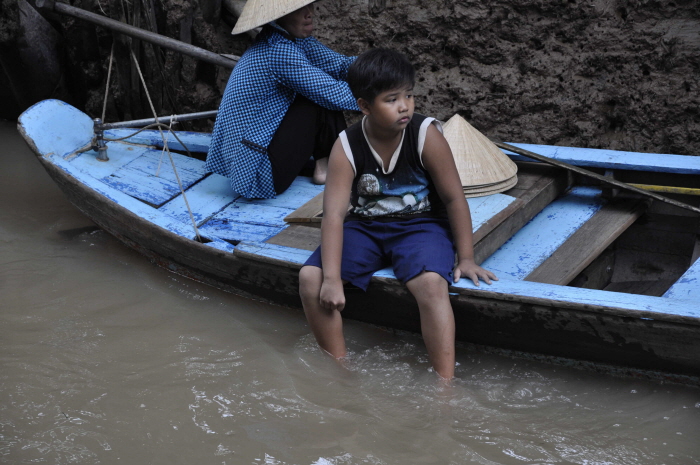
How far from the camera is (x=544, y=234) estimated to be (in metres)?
2.79

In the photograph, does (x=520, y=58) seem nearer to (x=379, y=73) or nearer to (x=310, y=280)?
(x=379, y=73)

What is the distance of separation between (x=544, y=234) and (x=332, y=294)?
103 centimetres

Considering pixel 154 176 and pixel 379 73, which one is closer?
pixel 379 73

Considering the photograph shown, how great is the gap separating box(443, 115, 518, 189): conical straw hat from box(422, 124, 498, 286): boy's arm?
1.74 ft

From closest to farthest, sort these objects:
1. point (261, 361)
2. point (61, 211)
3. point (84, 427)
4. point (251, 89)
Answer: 1. point (84, 427)
2. point (261, 361)
3. point (251, 89)
4. point (61, 211)

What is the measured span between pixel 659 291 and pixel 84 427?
7.12 ft

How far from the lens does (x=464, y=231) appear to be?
2.28m

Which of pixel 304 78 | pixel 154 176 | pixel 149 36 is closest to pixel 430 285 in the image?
pixel 304 78

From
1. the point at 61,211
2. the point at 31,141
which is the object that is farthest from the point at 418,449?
the point at 61,211

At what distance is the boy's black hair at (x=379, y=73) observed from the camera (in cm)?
209

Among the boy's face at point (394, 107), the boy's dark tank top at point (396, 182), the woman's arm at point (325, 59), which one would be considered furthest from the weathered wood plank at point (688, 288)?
the woman's arm at point (325, 59)

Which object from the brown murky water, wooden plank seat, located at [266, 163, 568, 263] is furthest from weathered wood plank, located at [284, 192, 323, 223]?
the brown murky water

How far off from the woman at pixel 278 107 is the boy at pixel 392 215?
861 mm

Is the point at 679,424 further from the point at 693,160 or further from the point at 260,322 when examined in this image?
the point at 260,322
